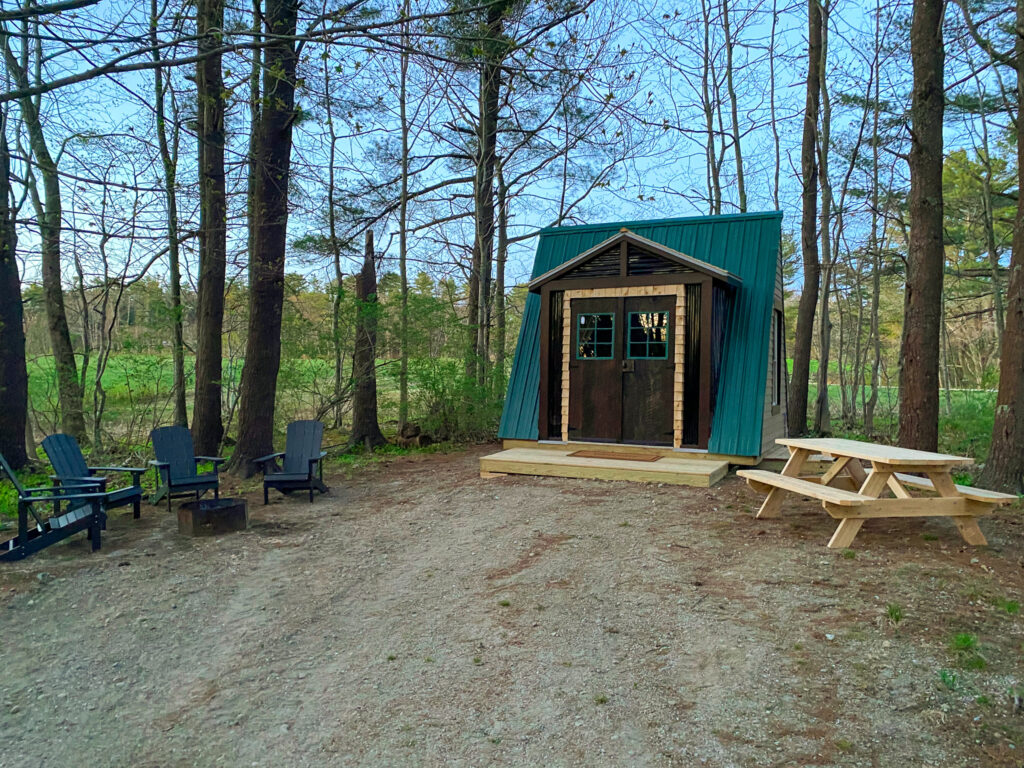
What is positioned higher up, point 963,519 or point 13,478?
point 13,478

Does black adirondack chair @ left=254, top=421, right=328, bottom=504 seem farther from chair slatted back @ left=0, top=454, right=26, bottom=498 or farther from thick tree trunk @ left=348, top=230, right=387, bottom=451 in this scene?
thick tree trunk @ left=348, top=230, right=387, bottom=451

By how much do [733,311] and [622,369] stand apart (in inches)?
65.0

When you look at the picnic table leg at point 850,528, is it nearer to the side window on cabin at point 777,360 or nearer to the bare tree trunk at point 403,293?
the side window on cabin at point 777,360

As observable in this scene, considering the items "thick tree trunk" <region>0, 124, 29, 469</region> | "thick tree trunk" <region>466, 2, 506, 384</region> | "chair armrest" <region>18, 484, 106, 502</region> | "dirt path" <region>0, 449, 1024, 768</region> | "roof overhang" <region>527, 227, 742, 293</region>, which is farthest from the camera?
"thick tree trunk" <region>466, 2, 506, 384</region>

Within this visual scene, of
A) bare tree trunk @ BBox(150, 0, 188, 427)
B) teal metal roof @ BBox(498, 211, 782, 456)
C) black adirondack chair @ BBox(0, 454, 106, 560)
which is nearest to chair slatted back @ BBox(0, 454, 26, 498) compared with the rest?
black adirondack chair @ BBox(0, 454, 106, 560)

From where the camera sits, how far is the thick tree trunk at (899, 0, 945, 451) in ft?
22.0

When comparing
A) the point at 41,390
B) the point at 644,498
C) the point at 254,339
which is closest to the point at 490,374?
the point at 254,339

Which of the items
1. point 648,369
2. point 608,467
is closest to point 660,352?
point 648,369

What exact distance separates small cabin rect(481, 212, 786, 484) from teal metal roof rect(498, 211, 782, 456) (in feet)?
0.05

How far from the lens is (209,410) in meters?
9.18

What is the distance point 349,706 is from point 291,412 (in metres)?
7.99

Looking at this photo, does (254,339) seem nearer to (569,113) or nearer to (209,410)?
(209,410)

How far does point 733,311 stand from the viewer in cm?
825

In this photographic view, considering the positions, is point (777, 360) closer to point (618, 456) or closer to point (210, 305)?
point (618, 456)
